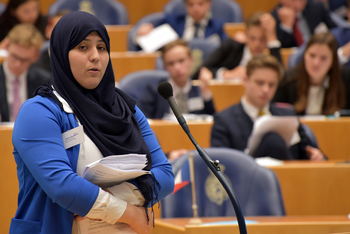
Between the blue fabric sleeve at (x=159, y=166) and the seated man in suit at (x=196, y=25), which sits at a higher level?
the seated man in suit at (x=196, y=25)

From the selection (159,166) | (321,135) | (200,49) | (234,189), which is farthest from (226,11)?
(159,166)

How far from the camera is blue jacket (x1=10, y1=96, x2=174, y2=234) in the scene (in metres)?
1.11

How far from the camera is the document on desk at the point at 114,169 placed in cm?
114

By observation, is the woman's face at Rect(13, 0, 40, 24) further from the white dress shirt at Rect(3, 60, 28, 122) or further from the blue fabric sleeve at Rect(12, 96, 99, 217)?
the blue fabric sleeve at Rect(12, 96, 99, 217)

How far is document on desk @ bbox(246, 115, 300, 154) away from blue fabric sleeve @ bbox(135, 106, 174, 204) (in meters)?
1.22

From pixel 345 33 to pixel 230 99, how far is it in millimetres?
1570

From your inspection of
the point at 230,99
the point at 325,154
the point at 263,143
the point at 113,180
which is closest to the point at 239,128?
the point at 263,143

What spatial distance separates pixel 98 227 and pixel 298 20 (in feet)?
13.7

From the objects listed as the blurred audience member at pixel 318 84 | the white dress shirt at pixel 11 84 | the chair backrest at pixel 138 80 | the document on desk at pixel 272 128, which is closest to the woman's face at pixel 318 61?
the blurred audience member at pixel 318 84

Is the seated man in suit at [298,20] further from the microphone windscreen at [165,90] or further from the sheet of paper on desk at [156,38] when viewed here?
the microphone windscreen at [165,90]

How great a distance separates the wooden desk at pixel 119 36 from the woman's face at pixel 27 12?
78cm

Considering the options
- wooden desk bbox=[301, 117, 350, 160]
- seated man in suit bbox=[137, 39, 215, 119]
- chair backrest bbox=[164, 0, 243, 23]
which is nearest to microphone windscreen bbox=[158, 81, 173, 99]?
wooden desk bbox=[301, 117, 350, 160]

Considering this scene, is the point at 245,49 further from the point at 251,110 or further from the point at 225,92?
the point at 251,110

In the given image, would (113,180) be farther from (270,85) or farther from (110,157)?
(270,85)
